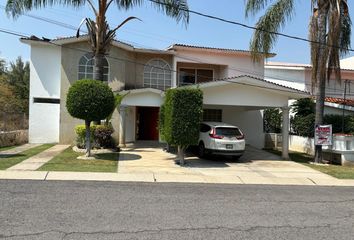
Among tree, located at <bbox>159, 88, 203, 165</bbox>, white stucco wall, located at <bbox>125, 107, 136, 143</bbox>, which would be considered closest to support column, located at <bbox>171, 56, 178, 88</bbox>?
white stucco wall, located at <bbox>125, 107, 136, 143</bbox>

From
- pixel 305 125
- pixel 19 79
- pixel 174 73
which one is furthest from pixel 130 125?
pixel 19 79

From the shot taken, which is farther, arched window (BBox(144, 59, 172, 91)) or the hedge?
arched window (BBox(144, 59, 172, 91))

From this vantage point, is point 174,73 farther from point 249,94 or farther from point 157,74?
point 249,94

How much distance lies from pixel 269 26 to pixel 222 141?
5.54 meters

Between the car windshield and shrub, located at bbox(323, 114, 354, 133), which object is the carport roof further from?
shrub, located at bbox(323, 114, 354, 133)

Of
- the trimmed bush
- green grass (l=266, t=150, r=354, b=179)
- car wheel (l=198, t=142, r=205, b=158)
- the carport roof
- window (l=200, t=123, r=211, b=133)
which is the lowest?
green grass (l=266, t=150, r=354, b=179)

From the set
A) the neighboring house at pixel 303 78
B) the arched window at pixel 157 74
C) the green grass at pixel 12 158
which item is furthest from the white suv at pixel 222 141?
the neighboring house at pixel 303 78

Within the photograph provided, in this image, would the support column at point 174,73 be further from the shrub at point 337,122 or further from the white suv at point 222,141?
the shrub at point 337,122

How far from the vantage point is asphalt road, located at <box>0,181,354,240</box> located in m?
6.24

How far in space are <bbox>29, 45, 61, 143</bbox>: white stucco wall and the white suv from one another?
9678mm

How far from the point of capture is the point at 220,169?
49.5 ft

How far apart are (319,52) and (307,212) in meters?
10.5

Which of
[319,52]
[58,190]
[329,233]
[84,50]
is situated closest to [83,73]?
[84,50]

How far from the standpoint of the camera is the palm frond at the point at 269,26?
17.5 meters
